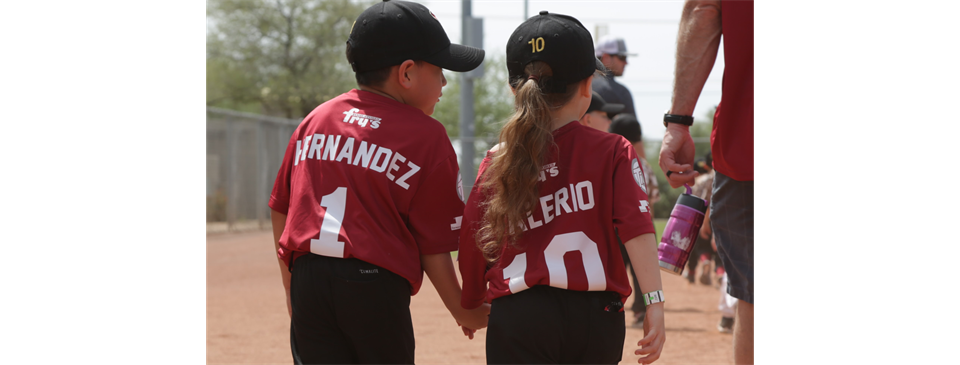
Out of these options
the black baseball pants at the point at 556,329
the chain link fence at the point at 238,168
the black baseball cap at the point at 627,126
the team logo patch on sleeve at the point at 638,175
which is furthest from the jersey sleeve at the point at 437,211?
the chain link fence at the point at 238,168

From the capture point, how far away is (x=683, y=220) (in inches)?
116

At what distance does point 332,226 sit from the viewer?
236 centimetres

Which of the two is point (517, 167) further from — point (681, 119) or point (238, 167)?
point (238, 167)

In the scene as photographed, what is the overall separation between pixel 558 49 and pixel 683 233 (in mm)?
1005

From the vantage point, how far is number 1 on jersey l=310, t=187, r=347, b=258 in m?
2.35

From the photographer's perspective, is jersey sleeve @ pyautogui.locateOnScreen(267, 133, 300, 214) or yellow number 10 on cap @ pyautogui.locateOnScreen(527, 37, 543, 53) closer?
yellow number 10 on cap @ pyautogui.locateOnScreen(527, 37, 543, 53)

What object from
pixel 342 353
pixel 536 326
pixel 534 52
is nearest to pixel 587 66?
pixel 534 52

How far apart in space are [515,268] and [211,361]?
319cm

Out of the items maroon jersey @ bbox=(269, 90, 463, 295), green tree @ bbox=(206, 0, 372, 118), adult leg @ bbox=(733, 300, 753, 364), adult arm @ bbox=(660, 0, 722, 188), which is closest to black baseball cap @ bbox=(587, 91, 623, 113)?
adult arm @ bbox=(660, 0, 722, 188)

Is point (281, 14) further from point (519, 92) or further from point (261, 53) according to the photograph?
point (519, 92)

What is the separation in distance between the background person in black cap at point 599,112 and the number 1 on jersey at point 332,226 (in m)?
2.91

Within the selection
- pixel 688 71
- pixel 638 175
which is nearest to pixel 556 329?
pixel 638 175

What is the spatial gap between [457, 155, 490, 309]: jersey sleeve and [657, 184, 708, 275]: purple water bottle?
0.85 metres

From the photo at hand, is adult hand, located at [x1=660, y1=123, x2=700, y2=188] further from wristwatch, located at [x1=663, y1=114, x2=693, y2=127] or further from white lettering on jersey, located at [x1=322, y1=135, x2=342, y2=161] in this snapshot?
white lettering on jersey, located at [x1=322, y1=135, x2=342, y2=161]
